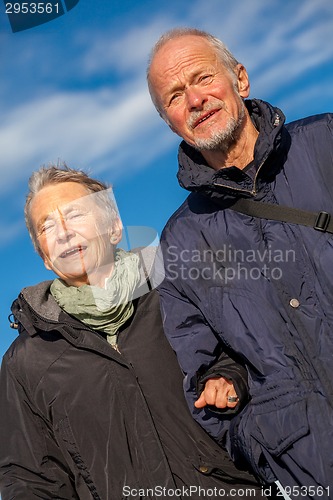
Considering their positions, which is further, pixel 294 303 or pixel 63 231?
pixel 63 231

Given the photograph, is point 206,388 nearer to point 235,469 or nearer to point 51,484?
point 235,469

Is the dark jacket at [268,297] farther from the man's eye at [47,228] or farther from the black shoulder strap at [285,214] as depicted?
the man's eye at [47,228]

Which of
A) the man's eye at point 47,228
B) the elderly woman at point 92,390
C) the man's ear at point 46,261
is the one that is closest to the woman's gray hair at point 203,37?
the elderly woman at point 92,390

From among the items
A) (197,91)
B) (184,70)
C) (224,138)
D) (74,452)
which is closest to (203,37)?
(184,70)

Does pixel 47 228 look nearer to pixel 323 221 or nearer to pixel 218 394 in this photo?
pixel 218 394

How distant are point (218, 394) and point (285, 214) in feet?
3.76

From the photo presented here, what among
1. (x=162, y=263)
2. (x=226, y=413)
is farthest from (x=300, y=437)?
(x=162, y=263)

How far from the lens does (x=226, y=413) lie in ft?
13.4

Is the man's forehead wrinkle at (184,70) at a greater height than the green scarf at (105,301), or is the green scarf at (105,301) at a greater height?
the man's forehead wrinkle at (184,70)

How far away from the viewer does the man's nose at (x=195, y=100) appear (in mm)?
4402

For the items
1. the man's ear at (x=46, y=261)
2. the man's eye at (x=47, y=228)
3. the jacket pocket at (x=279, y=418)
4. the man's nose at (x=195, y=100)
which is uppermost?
the man's nose at (x=195, y=100)

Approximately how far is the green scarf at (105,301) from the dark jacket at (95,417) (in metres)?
0.06

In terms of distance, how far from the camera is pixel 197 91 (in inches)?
177

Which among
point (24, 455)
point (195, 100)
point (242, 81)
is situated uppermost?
point (242, 81)
